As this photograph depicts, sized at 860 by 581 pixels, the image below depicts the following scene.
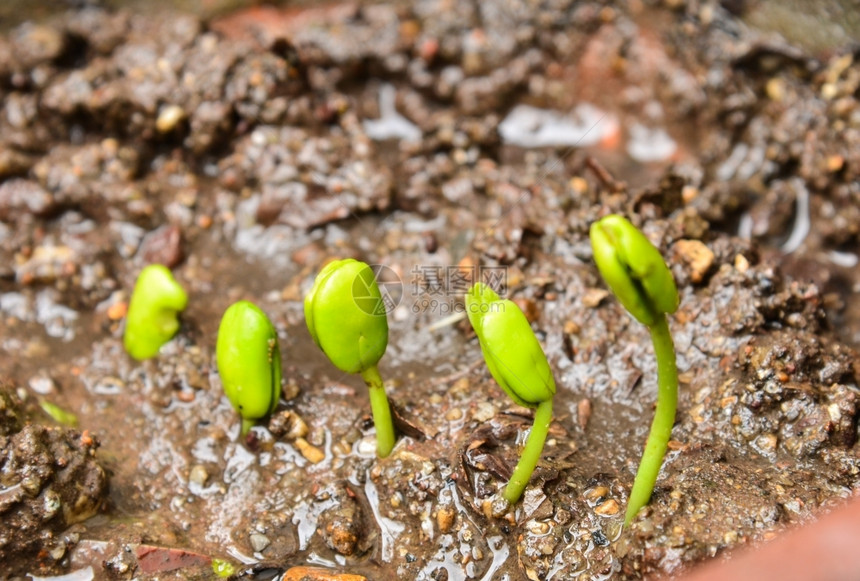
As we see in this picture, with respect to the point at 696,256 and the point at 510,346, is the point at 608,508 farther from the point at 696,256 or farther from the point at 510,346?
the point at 696,256

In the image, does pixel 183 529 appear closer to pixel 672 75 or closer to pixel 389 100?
pixel 389 100

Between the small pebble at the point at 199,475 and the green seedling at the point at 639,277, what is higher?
the green seedling at the point at 639,277

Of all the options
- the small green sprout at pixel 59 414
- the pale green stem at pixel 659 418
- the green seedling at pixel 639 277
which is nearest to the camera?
the green seedling at pixel 639 277

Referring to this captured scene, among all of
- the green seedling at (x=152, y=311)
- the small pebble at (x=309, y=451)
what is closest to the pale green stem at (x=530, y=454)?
the small pebble at (x=309, y=451)

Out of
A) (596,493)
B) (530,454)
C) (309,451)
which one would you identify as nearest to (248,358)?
(309,451)

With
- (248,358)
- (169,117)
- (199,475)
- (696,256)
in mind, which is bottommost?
(199,475)

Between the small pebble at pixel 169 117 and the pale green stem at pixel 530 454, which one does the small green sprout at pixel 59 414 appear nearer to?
the small pebble at pixel 169 117

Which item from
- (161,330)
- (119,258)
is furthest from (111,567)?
(119,258)
